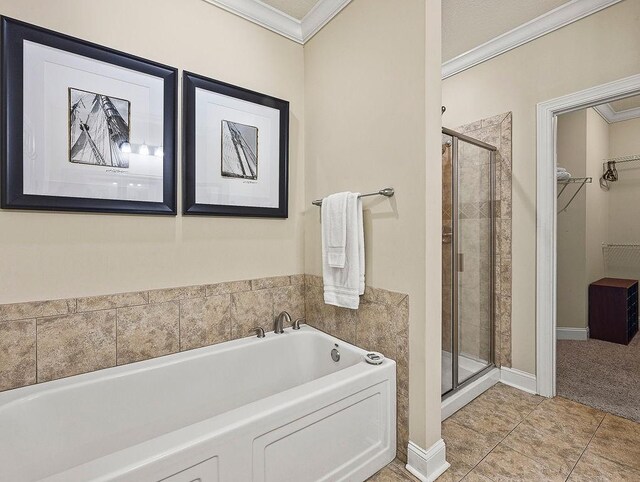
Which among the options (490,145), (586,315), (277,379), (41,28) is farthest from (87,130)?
(586,315)

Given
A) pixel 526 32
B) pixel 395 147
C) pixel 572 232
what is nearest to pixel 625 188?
pixel 572 232

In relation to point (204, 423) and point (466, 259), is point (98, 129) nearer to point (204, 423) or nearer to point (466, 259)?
point (204, 423)

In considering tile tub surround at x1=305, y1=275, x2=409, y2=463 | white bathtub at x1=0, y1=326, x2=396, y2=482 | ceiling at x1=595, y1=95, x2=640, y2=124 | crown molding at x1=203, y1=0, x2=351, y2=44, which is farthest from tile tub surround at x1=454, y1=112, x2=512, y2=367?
ceiling at x1=595, y1=95, x2=640, y2=124

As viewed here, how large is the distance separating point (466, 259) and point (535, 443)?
1.12 m

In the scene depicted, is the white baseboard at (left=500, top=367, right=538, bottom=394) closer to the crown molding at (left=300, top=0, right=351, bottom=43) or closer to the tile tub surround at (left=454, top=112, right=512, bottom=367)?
the tile tub surround at (left=454, top=112, right=512, bottom=367)

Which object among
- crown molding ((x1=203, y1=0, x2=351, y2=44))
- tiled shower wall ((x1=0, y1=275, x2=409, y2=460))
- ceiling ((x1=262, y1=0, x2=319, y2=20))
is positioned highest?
ceiling ((x1=262, y1=0, x2=319, y2=20))

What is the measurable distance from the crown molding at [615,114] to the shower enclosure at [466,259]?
7.68 feet

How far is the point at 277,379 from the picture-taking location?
1973 mm

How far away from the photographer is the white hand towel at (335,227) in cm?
182

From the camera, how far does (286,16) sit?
2.15 meters

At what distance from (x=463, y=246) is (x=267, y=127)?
1582 mm

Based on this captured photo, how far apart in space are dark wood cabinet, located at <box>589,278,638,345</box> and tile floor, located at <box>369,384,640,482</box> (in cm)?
173

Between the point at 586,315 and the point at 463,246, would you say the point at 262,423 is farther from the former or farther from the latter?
the point at 586,315

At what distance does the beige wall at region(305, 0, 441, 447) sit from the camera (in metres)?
1.53
